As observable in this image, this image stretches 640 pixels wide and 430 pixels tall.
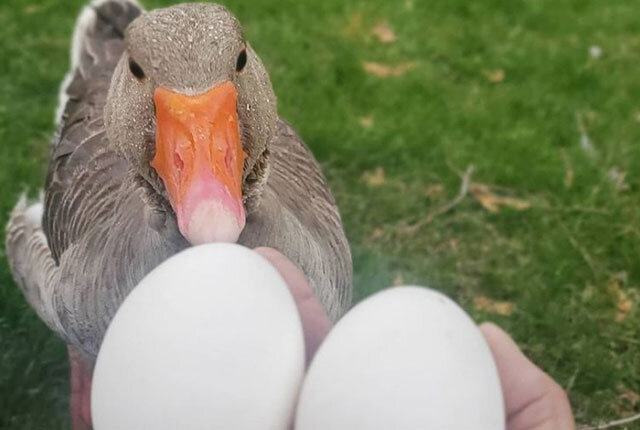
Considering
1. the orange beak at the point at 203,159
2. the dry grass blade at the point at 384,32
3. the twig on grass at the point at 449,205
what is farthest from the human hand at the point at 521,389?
the dry grass blade at the point at 384,32

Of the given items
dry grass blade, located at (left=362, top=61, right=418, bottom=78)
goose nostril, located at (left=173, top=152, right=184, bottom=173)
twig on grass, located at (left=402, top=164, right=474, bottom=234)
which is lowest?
twig on grass, located at (left=402, top=164, right=474, bottom=234)

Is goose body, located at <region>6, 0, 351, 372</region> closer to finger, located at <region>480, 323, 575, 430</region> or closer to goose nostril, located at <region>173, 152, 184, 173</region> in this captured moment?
goose nostril, located at <region>173, 152, 184, 173</region>

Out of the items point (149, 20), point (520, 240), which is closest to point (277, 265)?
point (149, 20)

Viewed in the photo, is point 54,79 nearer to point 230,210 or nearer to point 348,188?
point 348,188

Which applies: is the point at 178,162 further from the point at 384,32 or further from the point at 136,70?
the point at 384,32

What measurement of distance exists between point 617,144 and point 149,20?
2992 millimetres

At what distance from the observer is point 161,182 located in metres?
2.05

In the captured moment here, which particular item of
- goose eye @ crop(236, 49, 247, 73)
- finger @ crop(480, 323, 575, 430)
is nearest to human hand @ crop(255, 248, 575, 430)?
finger @ crop(480, 323, 575, 430)

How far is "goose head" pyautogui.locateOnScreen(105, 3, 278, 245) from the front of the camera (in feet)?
5.72

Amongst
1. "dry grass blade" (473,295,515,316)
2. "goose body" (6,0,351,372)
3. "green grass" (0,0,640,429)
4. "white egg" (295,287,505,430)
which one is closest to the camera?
"white egg" (295,287,505,430)

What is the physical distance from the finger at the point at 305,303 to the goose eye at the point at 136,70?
528mm

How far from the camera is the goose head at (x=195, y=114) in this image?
1743 mm

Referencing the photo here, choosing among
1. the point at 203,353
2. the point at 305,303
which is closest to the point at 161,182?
the point at 305,303

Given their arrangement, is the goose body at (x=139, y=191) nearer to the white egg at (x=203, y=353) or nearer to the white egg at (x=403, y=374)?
the white egg at (x=203, y=353)
